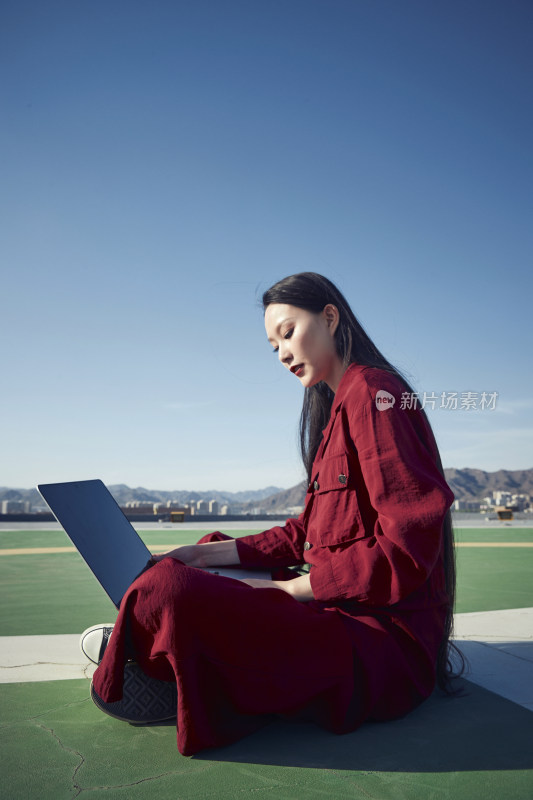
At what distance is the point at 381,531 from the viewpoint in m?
1.96

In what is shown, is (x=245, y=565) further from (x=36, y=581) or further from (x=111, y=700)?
(x=36, y=581)

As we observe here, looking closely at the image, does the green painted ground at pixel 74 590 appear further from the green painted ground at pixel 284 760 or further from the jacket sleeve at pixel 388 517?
the jacket sleeve at pixel 388 517

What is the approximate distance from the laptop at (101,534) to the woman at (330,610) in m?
0.34

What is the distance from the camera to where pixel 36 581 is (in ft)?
20.5

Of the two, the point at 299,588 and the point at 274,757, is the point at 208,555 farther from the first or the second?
the point at 274,757

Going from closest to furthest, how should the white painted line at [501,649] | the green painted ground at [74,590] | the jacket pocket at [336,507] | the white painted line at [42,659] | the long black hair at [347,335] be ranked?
the jacket pocket at [336,507] < the long black hair at [347,335] < the white painted line at [501,649] < the white painted line at [42,659] < the green painted ground at [74,590]

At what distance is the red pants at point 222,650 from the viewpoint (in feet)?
5.83

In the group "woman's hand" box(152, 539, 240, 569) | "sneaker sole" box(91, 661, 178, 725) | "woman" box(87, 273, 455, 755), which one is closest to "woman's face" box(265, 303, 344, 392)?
"woman" box(87, 273, 455, 755)

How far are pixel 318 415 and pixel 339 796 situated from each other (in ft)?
5.13

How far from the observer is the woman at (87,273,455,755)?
1811 millimetres

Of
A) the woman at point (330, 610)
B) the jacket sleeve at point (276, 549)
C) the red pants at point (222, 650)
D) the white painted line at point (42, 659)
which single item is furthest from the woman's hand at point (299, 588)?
the white painted line at point (42, 659)

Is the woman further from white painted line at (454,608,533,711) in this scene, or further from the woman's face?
white painted line at (454,608,533,711)

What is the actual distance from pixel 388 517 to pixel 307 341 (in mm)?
796

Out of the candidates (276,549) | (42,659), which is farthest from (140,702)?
(42,659)
